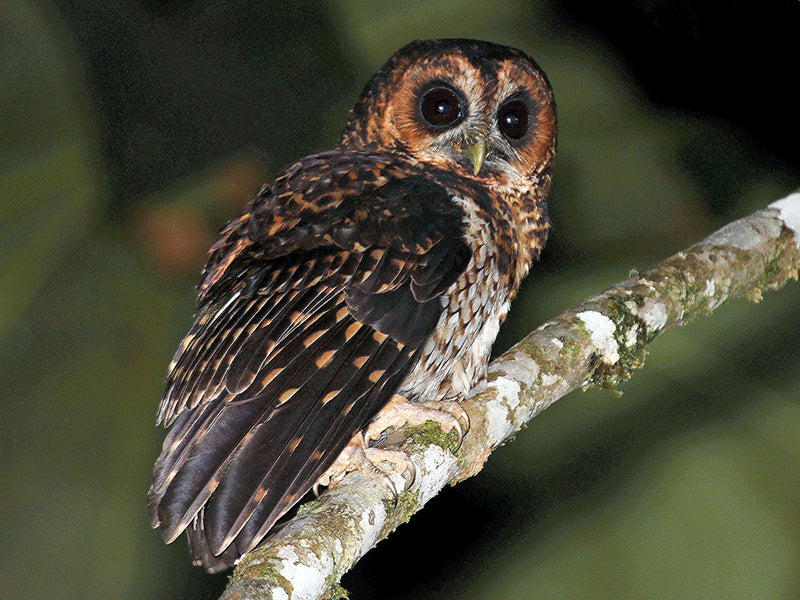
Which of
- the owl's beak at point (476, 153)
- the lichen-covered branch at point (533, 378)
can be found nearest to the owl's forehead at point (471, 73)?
the owl's beak at point (476, 153)

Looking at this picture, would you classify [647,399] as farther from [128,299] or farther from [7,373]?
[7,373]

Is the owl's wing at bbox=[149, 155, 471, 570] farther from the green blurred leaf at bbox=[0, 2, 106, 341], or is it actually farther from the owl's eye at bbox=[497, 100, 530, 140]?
the green blurred leaf at bbox=[0, 2, 106, 341]

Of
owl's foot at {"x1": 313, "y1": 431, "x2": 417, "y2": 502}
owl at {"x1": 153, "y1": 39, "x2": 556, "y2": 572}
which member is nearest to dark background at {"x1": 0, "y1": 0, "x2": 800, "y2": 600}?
owl at {"x1": 153, "y1": 39, "x2": 556, "y2": 572}

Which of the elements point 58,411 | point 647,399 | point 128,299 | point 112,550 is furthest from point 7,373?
point 647,399

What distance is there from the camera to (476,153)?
244cm

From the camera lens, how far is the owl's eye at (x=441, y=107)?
2533 millimetres

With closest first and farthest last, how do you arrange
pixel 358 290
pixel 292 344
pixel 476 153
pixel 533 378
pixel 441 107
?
pixel 292 344
pixel 358 290
pixel 533 378
pixel 476 153
pixel 441 107

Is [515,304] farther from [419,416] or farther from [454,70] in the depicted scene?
[419,416]

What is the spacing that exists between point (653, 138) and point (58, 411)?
3377 mm

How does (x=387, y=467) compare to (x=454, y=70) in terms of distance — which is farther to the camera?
(x=454, y=70)

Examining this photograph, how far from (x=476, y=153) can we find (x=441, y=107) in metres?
0.23

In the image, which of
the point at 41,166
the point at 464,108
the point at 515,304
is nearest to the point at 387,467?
the point at 464,108

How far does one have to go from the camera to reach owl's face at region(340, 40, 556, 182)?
2490mm

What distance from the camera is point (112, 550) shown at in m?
3.80
